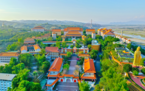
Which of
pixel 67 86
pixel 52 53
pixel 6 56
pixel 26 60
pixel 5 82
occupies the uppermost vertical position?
pixel 6 56

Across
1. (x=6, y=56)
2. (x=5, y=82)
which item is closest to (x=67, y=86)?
(x=5, y=82)

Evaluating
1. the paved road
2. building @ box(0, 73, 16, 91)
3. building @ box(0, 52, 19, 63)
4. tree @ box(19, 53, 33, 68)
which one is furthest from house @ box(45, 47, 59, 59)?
building @ box(0, 73, 16, 91)

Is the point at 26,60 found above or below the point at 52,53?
below

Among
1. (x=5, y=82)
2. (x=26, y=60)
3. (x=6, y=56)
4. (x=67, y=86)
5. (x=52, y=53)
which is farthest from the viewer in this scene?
(x=52, y=53)

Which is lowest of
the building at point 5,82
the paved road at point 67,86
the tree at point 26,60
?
the paved road at point 67,86

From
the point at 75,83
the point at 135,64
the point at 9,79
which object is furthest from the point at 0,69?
the point at 135,64

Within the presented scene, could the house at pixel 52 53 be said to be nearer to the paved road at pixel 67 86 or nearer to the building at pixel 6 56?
the building at pixel 6 56

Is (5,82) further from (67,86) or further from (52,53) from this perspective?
(52,53)

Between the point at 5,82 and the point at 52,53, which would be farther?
the point at 52,53

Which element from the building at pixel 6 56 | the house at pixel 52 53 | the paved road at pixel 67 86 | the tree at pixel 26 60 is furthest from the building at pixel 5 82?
the house at pixel 52 53
